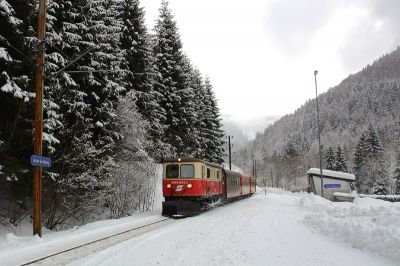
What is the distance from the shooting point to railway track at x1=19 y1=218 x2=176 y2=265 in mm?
9188

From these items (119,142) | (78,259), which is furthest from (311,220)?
(119,142)

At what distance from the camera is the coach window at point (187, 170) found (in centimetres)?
2195

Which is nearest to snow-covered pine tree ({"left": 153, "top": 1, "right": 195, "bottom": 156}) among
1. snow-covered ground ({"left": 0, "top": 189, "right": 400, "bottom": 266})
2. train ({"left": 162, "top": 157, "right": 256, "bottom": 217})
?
train ({"left": 162, "top": 157, "right": 256, "bottom": 217})

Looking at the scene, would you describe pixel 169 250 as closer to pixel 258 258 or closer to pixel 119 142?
pixel 258 258

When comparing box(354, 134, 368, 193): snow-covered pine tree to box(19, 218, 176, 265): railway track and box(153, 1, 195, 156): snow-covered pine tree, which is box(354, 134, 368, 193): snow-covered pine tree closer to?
box(153, 1, 195, 156): snow-covered pine tree

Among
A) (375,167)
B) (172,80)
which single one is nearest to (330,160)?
(375,167)

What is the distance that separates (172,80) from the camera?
Answer: 35688 mm

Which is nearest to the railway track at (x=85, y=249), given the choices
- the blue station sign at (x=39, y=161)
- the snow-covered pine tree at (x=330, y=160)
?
the blue station sign at (x=39, y=161)

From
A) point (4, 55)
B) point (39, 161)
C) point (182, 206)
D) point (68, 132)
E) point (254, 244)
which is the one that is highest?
point (4, 55)

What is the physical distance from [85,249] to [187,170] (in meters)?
11.7

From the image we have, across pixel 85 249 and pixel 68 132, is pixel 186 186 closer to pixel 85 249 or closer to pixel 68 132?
pixel 68 132

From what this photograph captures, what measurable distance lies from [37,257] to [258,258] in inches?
205

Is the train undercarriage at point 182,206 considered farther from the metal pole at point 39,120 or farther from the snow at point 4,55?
the snow at point 4,55

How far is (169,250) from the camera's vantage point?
10.4 meters
